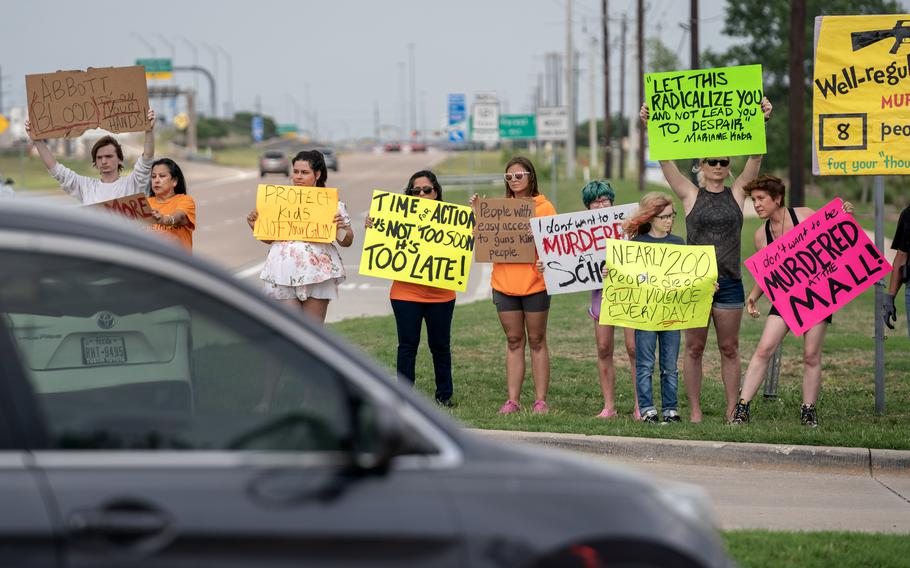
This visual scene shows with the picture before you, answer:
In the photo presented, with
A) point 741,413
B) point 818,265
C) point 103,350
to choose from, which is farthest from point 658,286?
point 103,350

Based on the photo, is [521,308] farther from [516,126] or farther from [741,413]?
[516,126]

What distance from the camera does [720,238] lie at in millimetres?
10070

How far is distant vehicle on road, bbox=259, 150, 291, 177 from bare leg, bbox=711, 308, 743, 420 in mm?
65193

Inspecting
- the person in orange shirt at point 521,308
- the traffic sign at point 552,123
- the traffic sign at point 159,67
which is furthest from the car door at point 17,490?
the traffic sign at point 159,67

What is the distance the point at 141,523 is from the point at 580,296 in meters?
18.9

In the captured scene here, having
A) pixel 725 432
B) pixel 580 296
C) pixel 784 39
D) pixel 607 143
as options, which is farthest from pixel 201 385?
pixel 784 39

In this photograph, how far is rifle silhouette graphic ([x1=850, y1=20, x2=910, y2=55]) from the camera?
10180 mm

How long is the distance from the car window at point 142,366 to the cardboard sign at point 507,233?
3616 mm

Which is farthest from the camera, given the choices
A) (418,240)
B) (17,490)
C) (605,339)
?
(418,240)

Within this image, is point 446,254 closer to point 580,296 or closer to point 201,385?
point 201,385

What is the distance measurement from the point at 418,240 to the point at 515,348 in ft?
3.86

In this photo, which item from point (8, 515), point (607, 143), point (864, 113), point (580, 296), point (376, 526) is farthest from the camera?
point (607, 143)

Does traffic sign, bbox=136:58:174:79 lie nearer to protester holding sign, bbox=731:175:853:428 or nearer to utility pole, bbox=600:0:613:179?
utility pole, bbox=600:0:613:179

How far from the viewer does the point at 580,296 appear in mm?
22000
